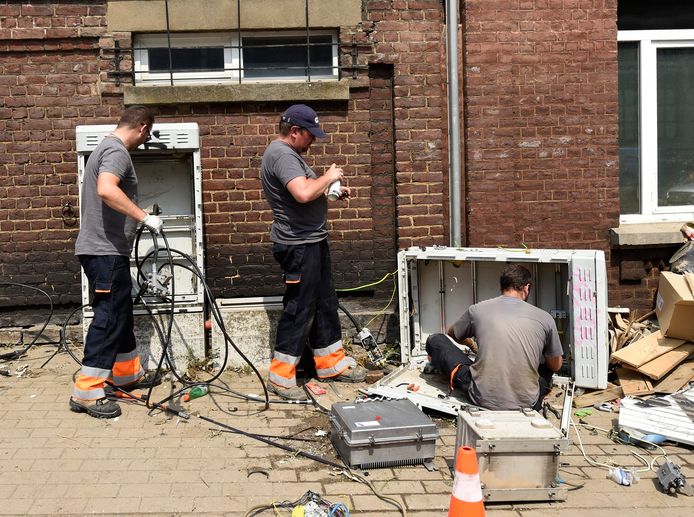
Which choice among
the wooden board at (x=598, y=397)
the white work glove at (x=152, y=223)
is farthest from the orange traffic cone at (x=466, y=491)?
the white work glove at (x=152, y=223)

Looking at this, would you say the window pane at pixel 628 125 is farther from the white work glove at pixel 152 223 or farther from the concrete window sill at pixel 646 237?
the white work glove at pixel 152 223

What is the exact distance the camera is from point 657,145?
24.0ft

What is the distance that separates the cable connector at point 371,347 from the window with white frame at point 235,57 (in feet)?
7.84

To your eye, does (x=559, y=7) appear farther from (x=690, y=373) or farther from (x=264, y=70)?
(x=690, y=373)

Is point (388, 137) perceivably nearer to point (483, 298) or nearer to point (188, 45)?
point (483, 298)

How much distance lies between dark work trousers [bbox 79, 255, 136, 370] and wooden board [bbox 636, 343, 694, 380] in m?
3.93

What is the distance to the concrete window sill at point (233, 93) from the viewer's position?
6648 millimetres

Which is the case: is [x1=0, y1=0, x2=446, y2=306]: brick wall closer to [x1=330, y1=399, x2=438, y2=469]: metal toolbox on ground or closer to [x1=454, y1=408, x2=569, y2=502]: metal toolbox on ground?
[x1=330, y1=399, x2=438, y2=469]: metal toolbox on ground

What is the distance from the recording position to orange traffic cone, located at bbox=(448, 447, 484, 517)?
3.38m

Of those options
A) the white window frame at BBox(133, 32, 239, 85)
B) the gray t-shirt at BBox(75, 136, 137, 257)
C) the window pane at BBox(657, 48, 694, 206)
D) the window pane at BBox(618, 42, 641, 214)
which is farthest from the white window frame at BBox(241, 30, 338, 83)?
the window pane at BBox(657, 48, 694, 206)

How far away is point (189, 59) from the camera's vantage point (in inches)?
271

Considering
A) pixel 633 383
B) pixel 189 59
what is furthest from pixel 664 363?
pixel 189 59

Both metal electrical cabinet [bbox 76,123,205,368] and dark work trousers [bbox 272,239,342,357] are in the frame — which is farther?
metal electrical cabinet [bbox 76,123,205,368]

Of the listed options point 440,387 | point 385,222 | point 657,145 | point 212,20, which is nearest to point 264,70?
point 212,20
